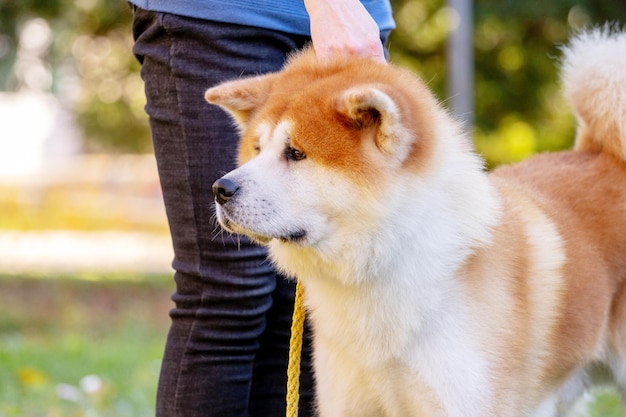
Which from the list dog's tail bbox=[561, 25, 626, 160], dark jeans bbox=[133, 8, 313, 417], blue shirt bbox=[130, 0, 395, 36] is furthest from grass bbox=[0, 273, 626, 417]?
blue shirt bbox=[130, 0, 395, 36]

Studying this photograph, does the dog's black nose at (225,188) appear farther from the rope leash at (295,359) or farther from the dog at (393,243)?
the rope leash at (295,359)

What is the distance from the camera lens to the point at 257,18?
8.53ft

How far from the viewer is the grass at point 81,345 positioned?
4145 mm

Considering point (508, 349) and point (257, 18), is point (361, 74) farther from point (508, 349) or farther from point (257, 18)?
point (508, 349)

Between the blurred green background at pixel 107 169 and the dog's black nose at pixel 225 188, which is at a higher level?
the blurred green background at pixel 107 169

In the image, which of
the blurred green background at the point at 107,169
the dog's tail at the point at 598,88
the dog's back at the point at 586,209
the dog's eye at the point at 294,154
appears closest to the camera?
the dog's eye at the point at 294,154

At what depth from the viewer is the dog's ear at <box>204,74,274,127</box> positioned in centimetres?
247

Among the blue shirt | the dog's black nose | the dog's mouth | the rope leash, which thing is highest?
the blue shirt

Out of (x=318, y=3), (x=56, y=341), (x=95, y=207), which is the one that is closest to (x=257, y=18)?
(x=318, y=3)

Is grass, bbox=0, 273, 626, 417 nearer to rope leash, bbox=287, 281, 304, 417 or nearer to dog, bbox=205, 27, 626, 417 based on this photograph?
rope leash, bbox=287, 281, 304, 417

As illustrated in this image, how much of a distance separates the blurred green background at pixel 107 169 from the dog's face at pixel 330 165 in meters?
1.96

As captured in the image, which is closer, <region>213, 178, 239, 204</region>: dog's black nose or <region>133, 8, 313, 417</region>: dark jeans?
<region>213, 178, 239, 204</region>: dog's black nose

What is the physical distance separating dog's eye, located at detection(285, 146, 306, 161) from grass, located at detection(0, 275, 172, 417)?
1.95m

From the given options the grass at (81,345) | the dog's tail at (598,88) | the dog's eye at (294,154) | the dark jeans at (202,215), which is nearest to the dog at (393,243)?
the dog's eye at (294,154)
